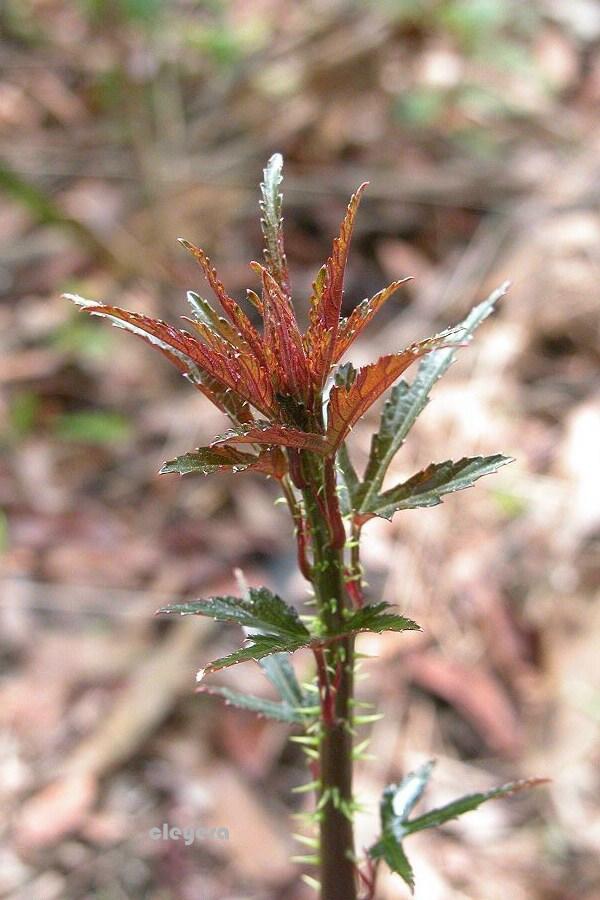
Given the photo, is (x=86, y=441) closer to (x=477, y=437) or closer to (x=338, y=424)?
(x=477, y=437)

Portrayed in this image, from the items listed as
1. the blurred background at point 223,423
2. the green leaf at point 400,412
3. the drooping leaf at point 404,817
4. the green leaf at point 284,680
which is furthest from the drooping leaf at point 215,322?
the blurred background at point 223,423

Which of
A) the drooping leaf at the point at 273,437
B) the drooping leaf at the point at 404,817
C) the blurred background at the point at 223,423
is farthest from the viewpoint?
the blurred background at the point at 223,423

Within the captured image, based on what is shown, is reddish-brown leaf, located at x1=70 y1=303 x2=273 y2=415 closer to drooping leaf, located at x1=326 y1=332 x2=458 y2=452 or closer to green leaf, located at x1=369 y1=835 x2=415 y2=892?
drooping leaf, located at x1=326 y1=332 x2=458 y2=452

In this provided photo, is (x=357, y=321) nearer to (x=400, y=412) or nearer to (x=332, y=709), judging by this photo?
(x=400, y=412)

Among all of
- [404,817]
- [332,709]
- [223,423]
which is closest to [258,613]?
[332,709]

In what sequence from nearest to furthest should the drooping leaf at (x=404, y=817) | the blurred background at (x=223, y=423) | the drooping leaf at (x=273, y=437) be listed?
the drooping leaf at (x=273, y=437), the drooping leaf at (x=404, y=817), the blurred background at (x=223, y=423)

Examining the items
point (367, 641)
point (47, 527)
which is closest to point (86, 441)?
point (47, 527)

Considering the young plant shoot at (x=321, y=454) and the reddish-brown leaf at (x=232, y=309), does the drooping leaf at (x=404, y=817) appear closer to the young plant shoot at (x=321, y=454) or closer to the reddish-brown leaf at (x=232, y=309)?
the young plant shoot at (x=321, y=454)

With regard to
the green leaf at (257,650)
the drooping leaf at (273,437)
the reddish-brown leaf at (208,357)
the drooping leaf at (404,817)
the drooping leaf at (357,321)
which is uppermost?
the drooping leaf at (357,321)
